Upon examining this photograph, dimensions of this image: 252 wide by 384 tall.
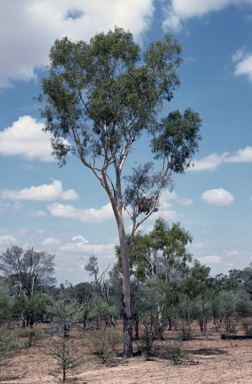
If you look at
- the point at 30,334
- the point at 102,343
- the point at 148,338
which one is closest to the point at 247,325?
the point at 148,338

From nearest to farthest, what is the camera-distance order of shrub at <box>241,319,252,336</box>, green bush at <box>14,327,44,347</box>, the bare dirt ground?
the bare dirt ground, green bush at <box>14,327,44,347</box>, shrub at <box>241,319,252,336</box>

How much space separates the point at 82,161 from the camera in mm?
21016

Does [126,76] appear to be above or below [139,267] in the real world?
above

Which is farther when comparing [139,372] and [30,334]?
[30,334]

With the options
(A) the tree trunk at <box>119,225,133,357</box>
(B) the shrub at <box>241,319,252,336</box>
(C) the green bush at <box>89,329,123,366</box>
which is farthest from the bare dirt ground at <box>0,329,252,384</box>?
(B) the shrub at <box>241,319,252,336</box>

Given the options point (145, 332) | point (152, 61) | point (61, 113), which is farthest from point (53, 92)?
point (145, 332)

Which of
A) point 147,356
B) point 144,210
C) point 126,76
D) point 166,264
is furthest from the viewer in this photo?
point 166,264

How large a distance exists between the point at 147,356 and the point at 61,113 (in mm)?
11833

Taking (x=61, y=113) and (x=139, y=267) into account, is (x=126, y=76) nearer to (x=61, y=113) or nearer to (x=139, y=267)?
(x=61, y=113)

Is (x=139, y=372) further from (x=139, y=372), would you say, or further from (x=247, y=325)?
(x=247, y=325)

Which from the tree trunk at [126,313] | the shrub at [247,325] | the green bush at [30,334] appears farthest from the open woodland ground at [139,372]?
the shrub at [247,325]

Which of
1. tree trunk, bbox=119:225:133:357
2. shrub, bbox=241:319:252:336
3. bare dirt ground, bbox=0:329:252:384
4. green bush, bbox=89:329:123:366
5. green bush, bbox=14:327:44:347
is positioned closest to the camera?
bare dirt ground, bbox=0:329:252:384

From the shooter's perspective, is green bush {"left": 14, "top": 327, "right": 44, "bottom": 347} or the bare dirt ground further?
green bush {"left": 14, "top": 327, "right": 44, "bottom": 347}

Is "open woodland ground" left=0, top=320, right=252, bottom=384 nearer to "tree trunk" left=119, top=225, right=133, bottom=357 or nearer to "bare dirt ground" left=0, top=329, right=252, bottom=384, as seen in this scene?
"bare dirt ground" left=0, top=329, right=252, bottom=384
